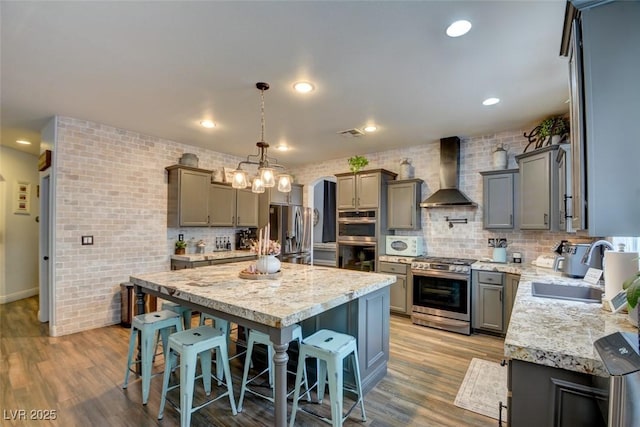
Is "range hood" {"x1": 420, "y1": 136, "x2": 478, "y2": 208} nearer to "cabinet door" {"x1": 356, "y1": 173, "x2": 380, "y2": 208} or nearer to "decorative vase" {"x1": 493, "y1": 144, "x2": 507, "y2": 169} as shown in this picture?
"decorative vase" {"x1": 493, "y1": 144, "x2": 507, "y2": 169}

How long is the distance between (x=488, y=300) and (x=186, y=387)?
351 centimetres

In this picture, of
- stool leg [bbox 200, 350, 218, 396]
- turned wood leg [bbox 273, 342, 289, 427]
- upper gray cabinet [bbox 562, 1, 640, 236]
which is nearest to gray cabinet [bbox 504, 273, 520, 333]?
upper gray cabinet [bbox 562, 1, 640, 236]

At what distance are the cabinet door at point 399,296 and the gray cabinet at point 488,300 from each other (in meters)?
0.93

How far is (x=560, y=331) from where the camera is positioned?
1383mm

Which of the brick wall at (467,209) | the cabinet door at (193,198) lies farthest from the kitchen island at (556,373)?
the cabinet door at (193,198)

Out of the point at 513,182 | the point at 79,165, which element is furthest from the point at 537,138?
the point at 79,165

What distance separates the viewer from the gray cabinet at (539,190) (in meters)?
3.28

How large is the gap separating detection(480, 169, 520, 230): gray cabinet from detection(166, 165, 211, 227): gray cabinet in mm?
4305

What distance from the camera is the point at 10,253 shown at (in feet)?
17.3

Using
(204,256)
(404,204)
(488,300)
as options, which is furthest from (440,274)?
(204,256)

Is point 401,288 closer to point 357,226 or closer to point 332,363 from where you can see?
point 357,226

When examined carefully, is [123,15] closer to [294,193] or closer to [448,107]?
[448,107]

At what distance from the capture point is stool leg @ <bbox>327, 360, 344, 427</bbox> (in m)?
1.90

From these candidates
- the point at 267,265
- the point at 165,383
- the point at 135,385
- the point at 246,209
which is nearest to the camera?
the point at 165,383
